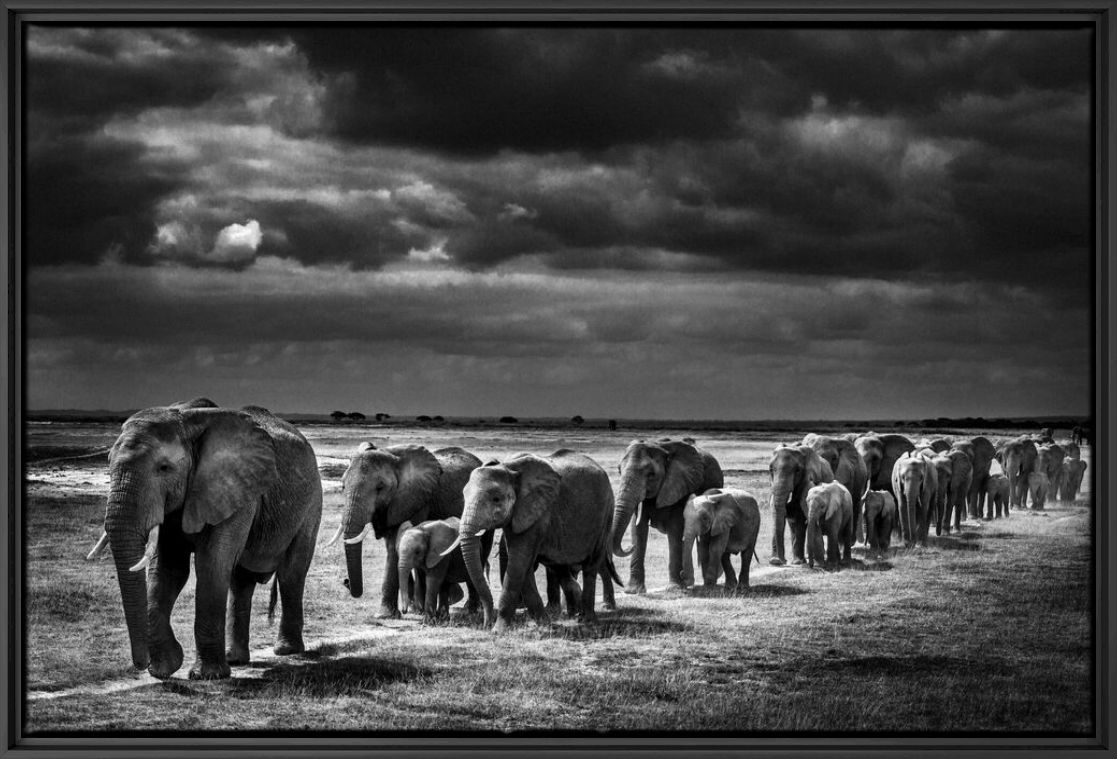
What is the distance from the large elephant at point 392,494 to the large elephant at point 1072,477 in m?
8.60

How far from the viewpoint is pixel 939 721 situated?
1320 cm

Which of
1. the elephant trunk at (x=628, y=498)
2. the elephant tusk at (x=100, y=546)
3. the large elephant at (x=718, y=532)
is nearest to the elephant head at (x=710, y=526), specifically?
the large elephant at (x=718, y=532)

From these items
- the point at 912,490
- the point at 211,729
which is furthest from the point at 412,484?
the point at 912,490

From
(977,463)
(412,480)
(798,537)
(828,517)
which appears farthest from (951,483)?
(412,480)

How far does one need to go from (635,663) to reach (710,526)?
5.71 m

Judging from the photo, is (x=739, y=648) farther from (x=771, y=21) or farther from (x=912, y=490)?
(x=912, y=490)

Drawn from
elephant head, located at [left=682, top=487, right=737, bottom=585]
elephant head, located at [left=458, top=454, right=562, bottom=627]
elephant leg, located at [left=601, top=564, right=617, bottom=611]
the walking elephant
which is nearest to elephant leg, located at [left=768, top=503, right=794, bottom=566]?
elephant head, located at [left=682, top=487, right=737, bottom=585]

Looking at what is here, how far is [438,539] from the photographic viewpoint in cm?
1664

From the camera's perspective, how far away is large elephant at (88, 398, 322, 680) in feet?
38.8

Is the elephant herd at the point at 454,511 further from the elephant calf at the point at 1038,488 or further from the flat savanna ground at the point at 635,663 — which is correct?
the flat savanna ground at the point at 635,663

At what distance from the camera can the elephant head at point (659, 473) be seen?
1994 cm

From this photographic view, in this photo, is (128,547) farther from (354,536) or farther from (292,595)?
(354,536)

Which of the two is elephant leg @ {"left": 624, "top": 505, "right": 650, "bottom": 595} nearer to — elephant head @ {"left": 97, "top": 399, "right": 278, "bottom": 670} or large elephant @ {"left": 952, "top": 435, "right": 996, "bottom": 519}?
elephant head @ {"left": 97, "top": 399, "right": 278, "bottom": 670}
